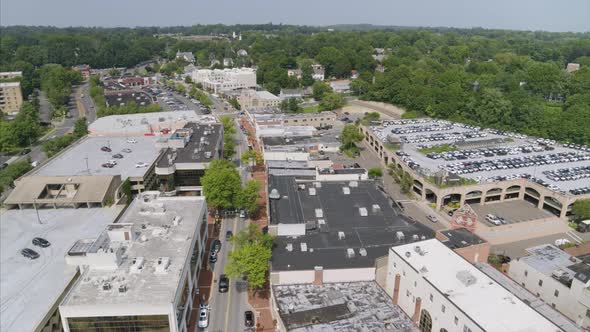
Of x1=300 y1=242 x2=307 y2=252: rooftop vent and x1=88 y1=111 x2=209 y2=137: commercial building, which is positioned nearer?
x1=300 y1=242 x2=307 y2=252: rooftop vent

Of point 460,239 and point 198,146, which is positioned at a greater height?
point 198,146

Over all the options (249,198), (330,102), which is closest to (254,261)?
(249,198)

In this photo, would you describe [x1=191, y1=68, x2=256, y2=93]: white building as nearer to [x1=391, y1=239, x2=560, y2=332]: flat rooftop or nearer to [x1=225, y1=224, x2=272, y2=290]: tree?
[x1=225, y1=224, x2=272, y2=290]: tree

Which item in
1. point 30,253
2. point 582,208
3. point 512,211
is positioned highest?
point 30,253

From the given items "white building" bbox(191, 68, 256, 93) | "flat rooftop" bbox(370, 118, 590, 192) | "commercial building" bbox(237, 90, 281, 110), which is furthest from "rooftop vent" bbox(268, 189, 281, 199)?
"white building" bbox(191, 68, 256, 93)

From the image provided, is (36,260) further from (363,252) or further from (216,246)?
(363,252)

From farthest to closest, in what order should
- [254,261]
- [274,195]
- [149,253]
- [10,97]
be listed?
[10,97] → [274,195] → [149,253] → [254,261]
